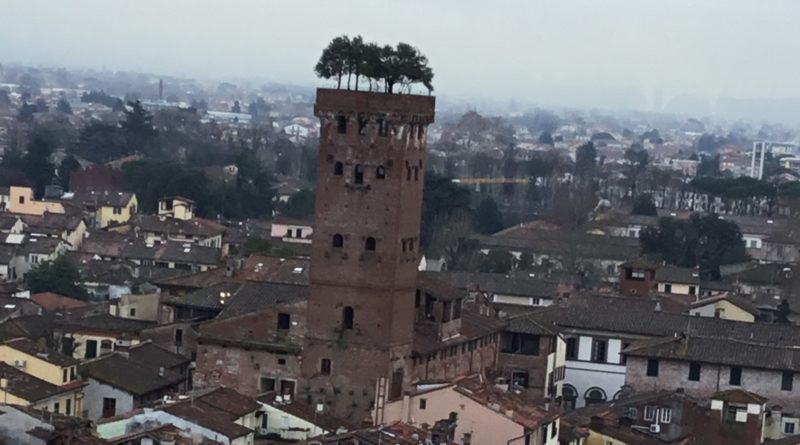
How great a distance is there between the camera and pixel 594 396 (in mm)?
39875

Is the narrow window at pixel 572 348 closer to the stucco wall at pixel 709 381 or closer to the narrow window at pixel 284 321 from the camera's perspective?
the stucco wall at pixel 709 381

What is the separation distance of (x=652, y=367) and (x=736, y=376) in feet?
4.98

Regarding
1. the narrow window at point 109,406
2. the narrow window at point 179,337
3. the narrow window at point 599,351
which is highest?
the narrow window at point 179,337

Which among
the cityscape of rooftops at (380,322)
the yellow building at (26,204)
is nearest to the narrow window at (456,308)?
the cityscape of rooftops at (380,322)

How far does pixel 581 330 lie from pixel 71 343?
31.6 ft

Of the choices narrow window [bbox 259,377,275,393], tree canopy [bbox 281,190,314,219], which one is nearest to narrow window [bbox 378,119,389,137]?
narrow window [bbox 259,377,275,393]

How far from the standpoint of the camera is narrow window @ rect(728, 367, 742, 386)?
117ft

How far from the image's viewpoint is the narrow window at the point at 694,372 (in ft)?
118

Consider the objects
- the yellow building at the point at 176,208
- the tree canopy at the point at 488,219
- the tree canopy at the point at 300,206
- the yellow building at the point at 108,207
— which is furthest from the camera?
the tree canopy at the point at 488,219

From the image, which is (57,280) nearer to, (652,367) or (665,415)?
(652,367)

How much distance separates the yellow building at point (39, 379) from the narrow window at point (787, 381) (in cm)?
1177

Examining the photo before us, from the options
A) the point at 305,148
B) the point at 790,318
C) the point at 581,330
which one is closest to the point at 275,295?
the point at 581,330

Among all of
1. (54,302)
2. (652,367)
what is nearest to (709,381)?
(652,367)

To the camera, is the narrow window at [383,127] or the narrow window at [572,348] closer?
the narrow window at [383,127]
